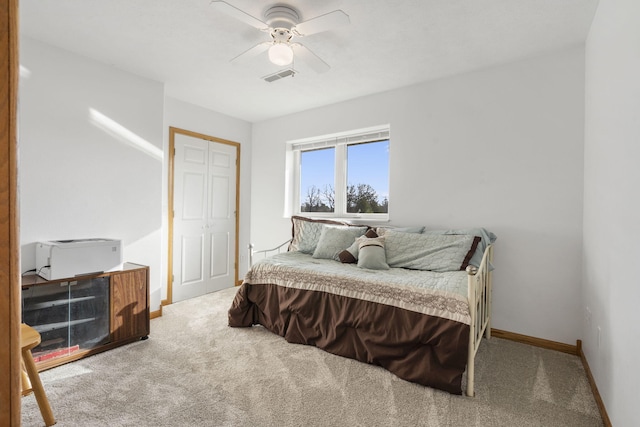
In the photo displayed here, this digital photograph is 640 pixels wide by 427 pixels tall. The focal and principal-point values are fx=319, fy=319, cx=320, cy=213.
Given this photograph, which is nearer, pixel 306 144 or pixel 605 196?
pixel 605 196

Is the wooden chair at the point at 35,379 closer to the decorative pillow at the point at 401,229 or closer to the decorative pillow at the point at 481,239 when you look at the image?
the decorative pillow at the point at 401,229

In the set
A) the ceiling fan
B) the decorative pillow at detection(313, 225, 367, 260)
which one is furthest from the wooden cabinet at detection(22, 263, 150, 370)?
the ceiling fan

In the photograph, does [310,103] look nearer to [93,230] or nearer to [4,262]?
[93,230]

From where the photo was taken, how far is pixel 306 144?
4.19 meters

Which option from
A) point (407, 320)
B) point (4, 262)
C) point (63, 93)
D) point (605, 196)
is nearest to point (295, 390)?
point (407, 320)

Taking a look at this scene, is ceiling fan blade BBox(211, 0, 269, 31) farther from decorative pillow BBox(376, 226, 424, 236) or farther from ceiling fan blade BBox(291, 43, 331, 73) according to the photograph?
decorative pillow BBox(376, 226, 424, 236)

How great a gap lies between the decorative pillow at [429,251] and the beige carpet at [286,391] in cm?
72

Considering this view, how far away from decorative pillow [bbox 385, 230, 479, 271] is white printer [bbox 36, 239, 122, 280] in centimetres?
223

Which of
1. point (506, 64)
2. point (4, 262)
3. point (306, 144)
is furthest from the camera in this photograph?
point (306, 144)

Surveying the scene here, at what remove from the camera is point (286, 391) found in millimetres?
1909

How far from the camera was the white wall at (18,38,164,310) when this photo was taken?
2.37m

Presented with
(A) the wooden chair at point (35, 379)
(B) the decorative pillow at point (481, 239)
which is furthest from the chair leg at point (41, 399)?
(B) the decorative pillow at point (481, 239)

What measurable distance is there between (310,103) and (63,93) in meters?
2.30

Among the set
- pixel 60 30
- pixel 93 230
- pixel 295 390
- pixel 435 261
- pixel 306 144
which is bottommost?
pixel 295 390
